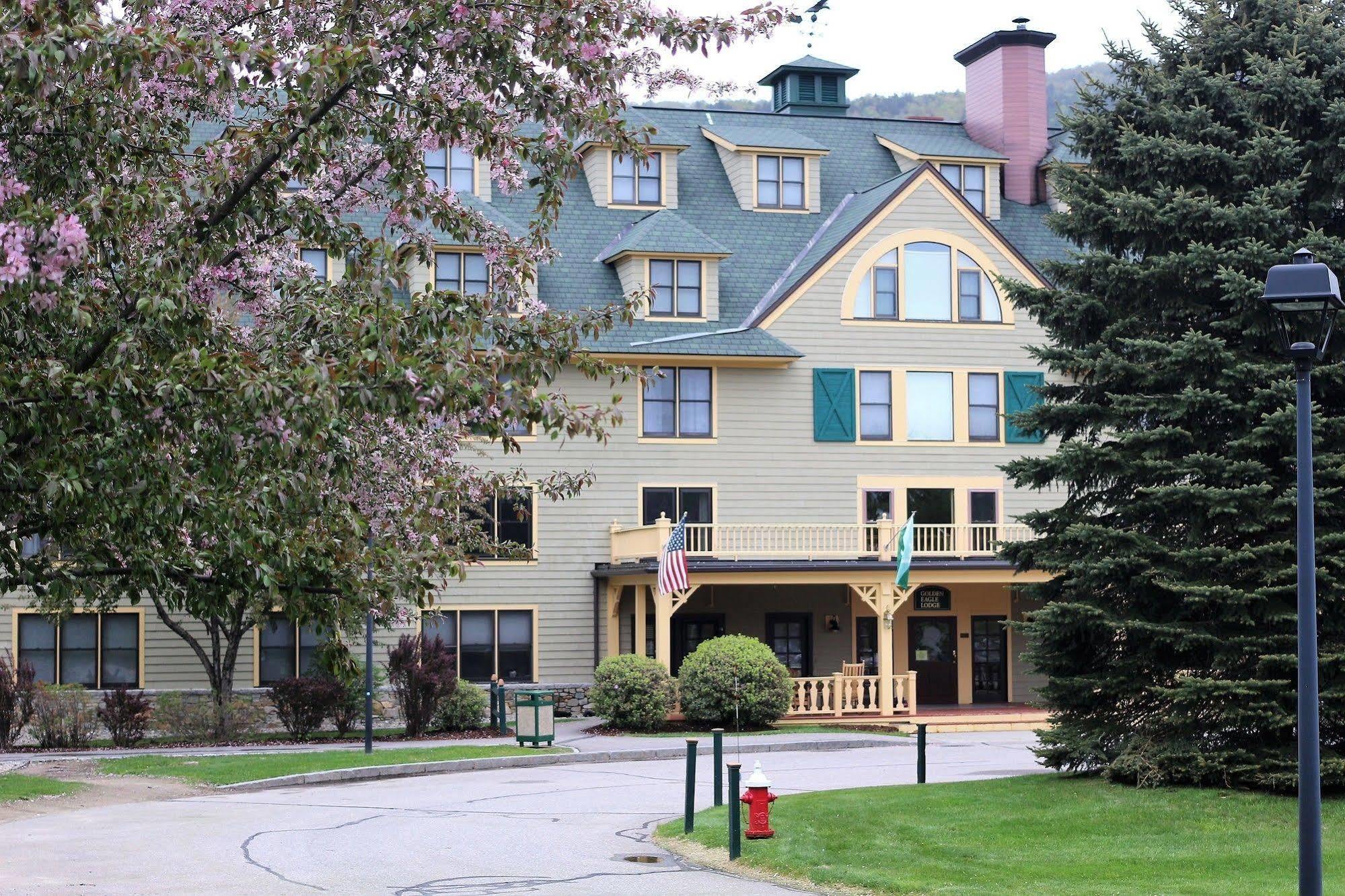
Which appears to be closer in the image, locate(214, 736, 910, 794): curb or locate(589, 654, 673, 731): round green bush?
locate(214, 736, 910, 794): curb

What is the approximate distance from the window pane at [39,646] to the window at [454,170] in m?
12.6

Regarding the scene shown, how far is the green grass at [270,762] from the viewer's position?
24.5 meters

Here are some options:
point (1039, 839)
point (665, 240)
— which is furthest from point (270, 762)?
point (665, 240)

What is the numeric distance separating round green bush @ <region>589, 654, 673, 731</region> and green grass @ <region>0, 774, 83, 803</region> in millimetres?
10810

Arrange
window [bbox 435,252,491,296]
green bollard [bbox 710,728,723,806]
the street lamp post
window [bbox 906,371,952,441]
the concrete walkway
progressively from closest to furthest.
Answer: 1. the street lamp post
2. green bollard [bbox 710,728,723,806]
3. the concrete walkway
4. window [bbox 435,252,491,296]
5. window [bbox 906,371,952,441]

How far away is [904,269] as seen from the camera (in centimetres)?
3709

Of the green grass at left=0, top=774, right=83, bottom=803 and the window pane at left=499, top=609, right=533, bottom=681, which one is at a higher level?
the window pane at left=499, top=609, right=533, bottom=681

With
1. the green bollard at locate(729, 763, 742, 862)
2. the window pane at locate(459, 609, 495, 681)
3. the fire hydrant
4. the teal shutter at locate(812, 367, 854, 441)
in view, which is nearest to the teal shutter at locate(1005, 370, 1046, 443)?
the teal shutter at locate(812, 367, 854, 441)

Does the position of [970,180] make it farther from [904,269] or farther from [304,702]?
[304,702]

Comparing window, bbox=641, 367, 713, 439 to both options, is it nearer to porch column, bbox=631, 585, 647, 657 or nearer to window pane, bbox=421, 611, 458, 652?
porch column, bbox=631, 585, 647, 657

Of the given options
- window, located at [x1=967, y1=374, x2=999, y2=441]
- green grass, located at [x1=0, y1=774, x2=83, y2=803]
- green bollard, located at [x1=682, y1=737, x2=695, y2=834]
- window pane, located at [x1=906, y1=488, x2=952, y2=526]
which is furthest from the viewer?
window, located at [x1=967, y1=374, x2=999, y2=441]

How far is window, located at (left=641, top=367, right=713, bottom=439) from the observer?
36031 mm

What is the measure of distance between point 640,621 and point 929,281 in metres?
10.2

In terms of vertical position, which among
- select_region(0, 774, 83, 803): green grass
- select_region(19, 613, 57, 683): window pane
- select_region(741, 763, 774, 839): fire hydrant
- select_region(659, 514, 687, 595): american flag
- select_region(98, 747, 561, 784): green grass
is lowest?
select_region(98, 747, 561, 784): green grass
